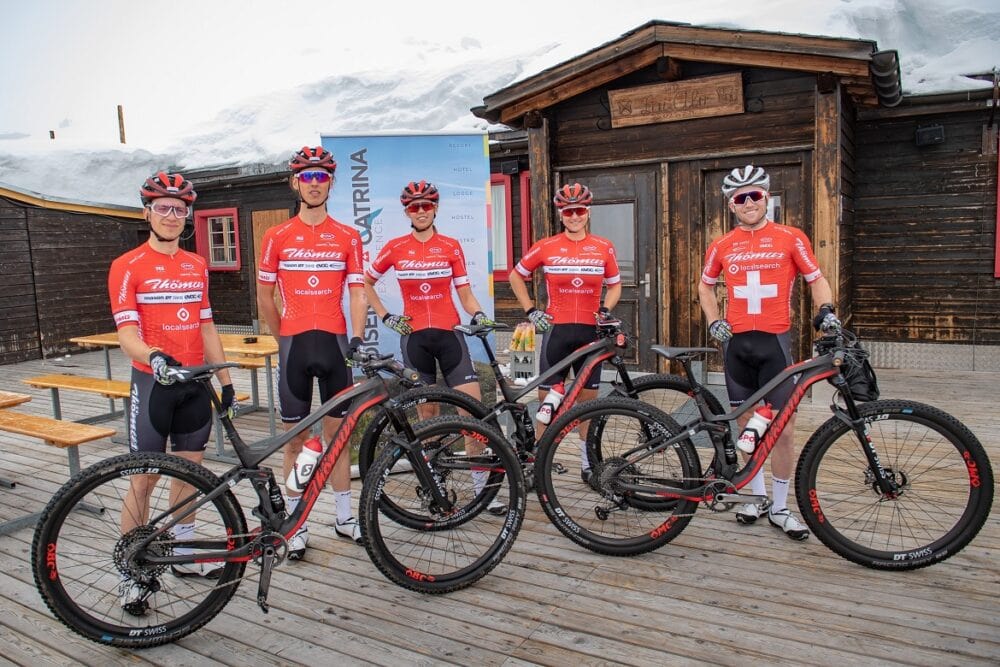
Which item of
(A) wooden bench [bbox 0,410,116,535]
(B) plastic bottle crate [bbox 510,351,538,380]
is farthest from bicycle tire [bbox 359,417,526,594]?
(B) plastic bottle crate [bbox 510,351,538,380]

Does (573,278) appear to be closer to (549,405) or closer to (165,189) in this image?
(549,405)

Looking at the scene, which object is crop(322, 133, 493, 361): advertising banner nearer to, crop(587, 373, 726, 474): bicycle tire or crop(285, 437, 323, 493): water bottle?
crop(587, 373, 726, 474): bicycle tire

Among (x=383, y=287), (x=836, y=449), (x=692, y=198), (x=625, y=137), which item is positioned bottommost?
(x=836, y=449)

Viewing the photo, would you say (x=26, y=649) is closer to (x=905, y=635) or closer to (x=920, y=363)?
(x=905, y=635)

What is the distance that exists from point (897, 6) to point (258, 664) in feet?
60.5

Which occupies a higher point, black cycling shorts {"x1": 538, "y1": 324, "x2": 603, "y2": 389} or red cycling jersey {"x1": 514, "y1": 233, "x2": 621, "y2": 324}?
red cycling jersey {"x1": 514, "y1": 233, "x2": 621, "y2": 324}

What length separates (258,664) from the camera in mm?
2826

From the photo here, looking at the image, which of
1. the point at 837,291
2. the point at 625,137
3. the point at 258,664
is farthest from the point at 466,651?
the point at 625,137

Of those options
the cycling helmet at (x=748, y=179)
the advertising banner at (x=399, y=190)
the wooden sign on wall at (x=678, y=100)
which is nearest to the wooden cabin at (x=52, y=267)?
the advertising banner at (x=399, y=190)

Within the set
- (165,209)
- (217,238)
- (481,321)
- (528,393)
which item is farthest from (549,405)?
(217,238)

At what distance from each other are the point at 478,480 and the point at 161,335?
177 centimetres

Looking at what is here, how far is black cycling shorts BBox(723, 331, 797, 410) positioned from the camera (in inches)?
156

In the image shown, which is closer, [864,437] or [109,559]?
[109,559]

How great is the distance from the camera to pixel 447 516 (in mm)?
3580
